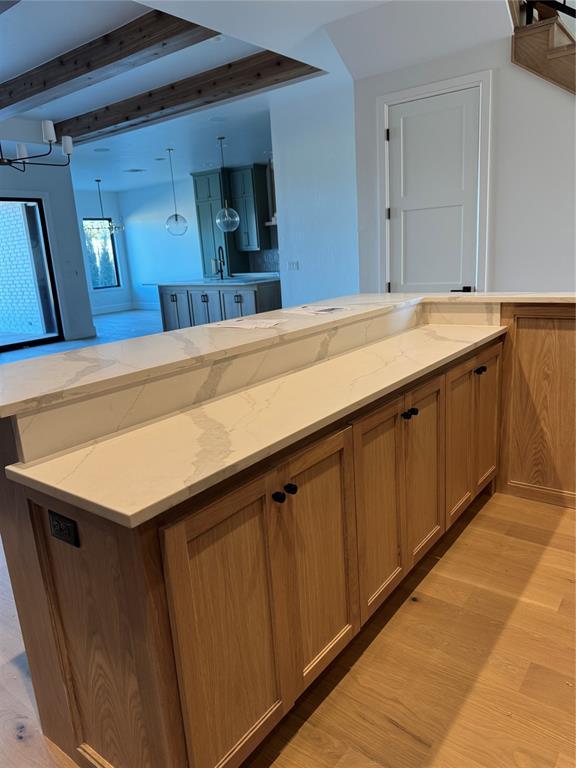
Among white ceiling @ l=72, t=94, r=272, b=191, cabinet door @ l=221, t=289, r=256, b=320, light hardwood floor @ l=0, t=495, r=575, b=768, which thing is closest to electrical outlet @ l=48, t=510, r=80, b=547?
light hardwood floor @ l=0, t=495, r=575, b=768

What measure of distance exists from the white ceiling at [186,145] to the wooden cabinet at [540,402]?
4135mm

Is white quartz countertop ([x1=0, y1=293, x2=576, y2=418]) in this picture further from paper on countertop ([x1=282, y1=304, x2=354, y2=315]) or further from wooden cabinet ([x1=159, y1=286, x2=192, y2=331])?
wooden cabinet ([x1=159, y1=286, x2=192, y2=331])

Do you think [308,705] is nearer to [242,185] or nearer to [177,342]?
[177,342]

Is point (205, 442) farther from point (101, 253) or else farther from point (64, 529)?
point (101, 253)

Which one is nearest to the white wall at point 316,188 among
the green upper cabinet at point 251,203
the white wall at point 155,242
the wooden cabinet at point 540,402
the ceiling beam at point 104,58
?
the ceiling beam at point 104,58

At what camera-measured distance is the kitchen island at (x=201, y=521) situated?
3.76 feet

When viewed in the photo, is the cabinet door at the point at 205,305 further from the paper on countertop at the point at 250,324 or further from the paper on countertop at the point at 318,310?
the paper on countertop at the point at 250,324

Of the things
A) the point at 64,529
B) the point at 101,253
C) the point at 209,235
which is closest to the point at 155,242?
→ the point at 101,253

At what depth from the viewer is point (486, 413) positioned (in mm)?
2691

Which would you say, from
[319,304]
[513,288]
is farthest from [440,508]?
[513,288]

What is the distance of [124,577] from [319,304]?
1.89m

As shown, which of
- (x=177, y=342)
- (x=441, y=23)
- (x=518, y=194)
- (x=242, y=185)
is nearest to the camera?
(x=177, y=342)

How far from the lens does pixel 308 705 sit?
1683 millimetres

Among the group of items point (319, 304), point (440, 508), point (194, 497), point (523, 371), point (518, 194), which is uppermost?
point (518, 194)
